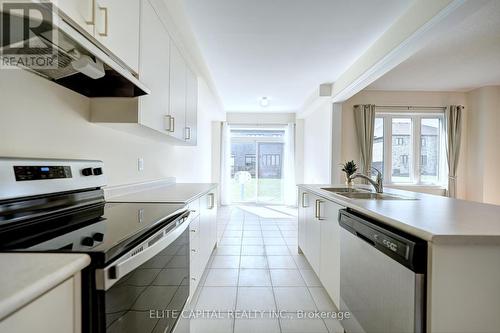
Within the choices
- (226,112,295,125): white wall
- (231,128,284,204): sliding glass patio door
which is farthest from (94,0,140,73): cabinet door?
(231,128,284,204): sliding glass patio door

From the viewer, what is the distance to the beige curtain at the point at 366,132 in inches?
179

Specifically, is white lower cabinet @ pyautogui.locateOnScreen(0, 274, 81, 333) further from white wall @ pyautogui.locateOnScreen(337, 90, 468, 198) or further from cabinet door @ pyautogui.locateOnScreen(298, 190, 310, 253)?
white wall @ pyautogui.locateOnScreen(337, 90, 468, 198)

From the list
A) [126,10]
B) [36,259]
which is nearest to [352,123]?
[126,10]

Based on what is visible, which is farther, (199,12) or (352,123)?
(352,123)

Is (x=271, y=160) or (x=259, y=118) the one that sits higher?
(x=259, y=118)

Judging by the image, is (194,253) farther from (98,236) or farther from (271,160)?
(271,160)

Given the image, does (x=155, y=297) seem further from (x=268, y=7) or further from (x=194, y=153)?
(x=194, y=153)

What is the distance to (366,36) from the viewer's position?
269cm

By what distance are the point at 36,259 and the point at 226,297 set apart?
177 centimetres

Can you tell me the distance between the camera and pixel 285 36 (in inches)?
106

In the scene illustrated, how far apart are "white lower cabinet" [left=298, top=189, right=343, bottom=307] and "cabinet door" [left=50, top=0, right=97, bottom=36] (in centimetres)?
172

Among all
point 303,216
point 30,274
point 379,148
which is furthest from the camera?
point 379,148

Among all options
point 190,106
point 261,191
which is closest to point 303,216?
point 190,106

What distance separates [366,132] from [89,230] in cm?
474
